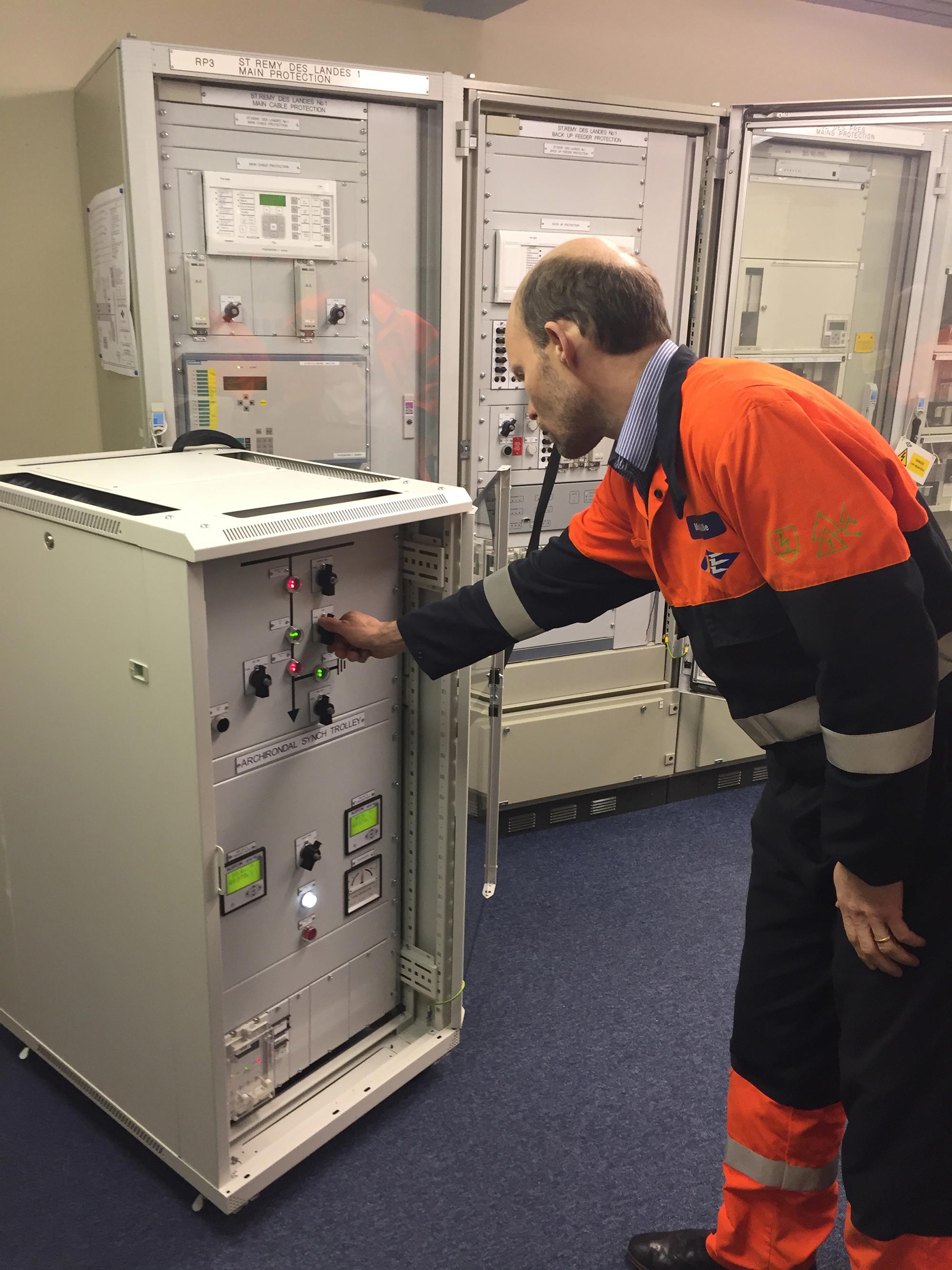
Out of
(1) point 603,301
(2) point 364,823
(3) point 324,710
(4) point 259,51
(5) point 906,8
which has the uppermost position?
(5) point 906,8

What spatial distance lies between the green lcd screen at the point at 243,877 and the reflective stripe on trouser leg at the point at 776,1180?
35.1 inches

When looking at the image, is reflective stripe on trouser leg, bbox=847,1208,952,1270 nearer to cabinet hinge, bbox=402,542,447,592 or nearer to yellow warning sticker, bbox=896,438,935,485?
cabinet hinge, bbox=402,542,447,592

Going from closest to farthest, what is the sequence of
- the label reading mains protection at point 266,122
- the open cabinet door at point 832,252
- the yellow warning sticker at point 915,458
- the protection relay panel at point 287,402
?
the label reading mains protection at point 266,122 → the protection relay panel at point 287,402 → the open cabinet door at point 832,252 → the yellow warning sticker at point 915,458

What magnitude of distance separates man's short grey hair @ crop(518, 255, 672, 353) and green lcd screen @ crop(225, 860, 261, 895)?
1056mm

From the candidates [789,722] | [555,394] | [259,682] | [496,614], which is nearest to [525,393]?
[496,614]

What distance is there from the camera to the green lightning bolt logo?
3.79ft

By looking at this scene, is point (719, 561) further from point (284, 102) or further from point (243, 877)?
point (284, 102)

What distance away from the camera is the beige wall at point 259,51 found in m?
2.84

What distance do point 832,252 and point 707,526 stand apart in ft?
7.74

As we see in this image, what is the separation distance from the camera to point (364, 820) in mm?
2018

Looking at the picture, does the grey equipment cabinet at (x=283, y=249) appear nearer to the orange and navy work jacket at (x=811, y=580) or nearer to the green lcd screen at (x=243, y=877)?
the green lcd screen at (x=243, y=877)

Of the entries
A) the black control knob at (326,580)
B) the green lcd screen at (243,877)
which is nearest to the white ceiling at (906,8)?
the black control knob at (326,580)

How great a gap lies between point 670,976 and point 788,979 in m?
1.10

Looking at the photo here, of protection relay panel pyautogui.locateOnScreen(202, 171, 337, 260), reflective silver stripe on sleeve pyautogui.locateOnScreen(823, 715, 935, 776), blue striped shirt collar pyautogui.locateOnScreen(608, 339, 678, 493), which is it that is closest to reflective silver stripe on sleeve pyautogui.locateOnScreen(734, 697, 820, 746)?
reflective silver stripe on sleeve pyautogui.locateOnScreen(823, 715, 935, 776)
